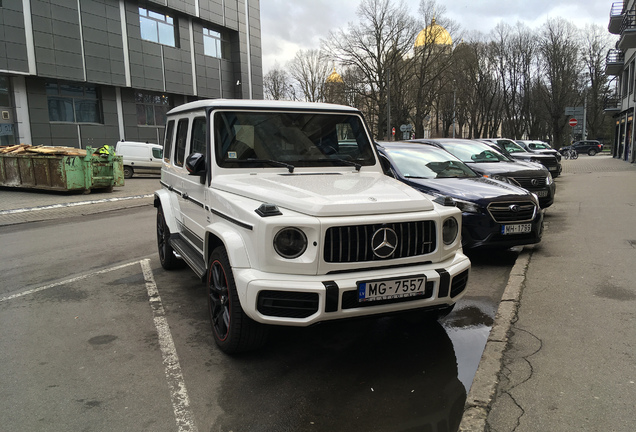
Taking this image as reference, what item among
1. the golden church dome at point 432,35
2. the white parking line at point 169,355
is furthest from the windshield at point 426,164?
the golden church dome at point 432,35

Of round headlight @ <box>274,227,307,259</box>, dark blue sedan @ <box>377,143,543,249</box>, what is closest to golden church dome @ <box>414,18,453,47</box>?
dark blue sedan @ <box>377,143,543,249</box>

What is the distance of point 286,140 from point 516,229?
368cm

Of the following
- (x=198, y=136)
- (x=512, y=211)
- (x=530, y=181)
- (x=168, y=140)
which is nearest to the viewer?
(x=198, y=136)

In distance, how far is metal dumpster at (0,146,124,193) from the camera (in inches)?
625

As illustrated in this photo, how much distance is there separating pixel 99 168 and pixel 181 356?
15.0 metres

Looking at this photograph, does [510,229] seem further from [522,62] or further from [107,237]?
[522,62]

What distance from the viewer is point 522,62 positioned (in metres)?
48.8

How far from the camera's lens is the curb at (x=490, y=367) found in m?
2.73

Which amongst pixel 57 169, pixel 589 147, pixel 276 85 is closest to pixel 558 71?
pixel 589 147

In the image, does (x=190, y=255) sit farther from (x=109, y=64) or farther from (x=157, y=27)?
(x=157, y=27)

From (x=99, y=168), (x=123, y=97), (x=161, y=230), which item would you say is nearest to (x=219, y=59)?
(x=123, y=97)

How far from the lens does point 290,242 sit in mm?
3102

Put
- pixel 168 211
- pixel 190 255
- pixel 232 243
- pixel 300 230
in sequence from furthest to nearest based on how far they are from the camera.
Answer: pixel 168 211, pixel 190 255, pixel 232 243, pixel 300 230

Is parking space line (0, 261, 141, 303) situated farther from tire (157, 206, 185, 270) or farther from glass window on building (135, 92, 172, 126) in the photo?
glass window on building (135, 92, 172, 126)
